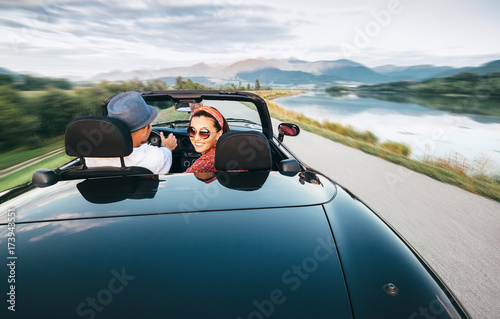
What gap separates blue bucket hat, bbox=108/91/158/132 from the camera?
6.91 ft

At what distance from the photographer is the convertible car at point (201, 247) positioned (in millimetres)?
981

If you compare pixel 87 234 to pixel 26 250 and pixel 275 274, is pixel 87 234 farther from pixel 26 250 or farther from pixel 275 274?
pixel 275 274

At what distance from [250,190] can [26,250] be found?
1.08 meters

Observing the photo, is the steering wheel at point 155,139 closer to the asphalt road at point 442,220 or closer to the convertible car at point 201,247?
the convertible car at point 201,247

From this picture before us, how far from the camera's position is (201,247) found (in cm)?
123

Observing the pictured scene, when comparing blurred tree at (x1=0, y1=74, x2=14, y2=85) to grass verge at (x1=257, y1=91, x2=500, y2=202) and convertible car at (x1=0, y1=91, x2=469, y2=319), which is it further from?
convertible car at (x1=0, y1=91, x2=469, y2=319)

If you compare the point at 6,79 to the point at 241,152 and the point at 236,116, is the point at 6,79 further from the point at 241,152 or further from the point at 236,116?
the point at 241,152

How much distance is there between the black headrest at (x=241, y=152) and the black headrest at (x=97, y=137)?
22.6 inches

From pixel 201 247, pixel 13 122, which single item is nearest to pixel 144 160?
pixel 201 247

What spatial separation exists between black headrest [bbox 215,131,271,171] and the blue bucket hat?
663 mm

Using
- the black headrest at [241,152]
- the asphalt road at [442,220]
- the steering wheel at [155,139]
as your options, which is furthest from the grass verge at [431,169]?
the black headrest at [241,152]

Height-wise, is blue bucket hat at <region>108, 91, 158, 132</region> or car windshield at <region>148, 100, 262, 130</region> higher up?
blue bucket hat at <region>108, 91, 158, 132</region>

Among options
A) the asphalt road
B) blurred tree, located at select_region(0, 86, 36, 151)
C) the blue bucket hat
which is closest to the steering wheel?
the blue bucket hat

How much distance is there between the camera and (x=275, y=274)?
111cm
